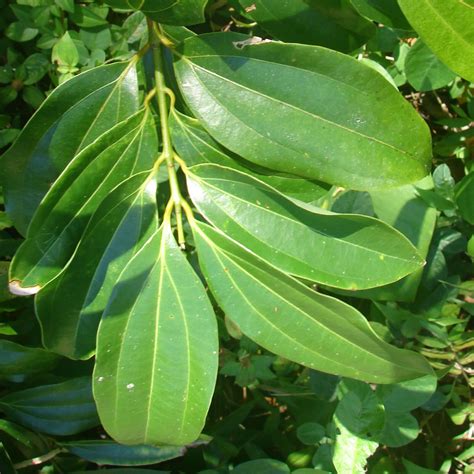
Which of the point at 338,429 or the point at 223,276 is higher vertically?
the point at 223,276

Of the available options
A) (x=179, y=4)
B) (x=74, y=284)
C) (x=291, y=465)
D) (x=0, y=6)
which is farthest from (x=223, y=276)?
(x=0, y=6)

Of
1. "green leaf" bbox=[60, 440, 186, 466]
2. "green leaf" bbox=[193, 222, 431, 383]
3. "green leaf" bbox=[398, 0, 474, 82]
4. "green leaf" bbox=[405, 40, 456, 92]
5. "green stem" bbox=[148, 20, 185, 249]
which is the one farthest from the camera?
"green leaf" bbox=[405, 40, 456, 92]

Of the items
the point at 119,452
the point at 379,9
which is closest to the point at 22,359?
the point at 119,452

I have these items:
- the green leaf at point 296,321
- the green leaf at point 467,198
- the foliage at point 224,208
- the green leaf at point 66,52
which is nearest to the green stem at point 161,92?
the foliage at point 224,208

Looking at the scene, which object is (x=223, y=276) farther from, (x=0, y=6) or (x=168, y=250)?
(x=0, y=6)

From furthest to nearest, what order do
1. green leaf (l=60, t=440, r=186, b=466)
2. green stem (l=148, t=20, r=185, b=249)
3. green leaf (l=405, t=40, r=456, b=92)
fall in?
green leaf (l=405, t=40, r=456, b=92)
green leaf (l=60, t=440, r=186, b=466)
green stem (l=148, t=20, r=185, b=249)

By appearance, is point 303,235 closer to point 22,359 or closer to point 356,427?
point 356,427

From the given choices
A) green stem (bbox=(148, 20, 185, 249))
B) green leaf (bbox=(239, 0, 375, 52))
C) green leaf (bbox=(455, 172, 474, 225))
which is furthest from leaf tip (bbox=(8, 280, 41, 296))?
green leaf (bbox=(455, 172, 474, 225))

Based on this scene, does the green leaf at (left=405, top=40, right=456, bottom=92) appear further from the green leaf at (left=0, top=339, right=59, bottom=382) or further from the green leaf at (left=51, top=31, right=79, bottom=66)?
the green leaf at (left=0, top=339, right=59, bottom=382)

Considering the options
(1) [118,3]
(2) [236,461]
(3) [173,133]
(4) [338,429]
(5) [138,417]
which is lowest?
(2) [236,461]
